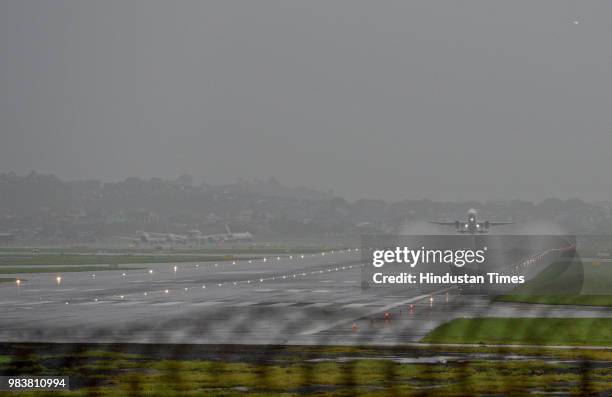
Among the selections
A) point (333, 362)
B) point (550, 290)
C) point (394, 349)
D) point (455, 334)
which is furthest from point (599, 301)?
point (333, 362)

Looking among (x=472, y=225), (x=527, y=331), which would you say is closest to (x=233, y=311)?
(x=527, y=331)

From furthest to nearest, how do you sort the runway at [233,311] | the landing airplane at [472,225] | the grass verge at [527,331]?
the landing airplane at [472,225]
the runway at [233,311]
the grass verge at [527,331]

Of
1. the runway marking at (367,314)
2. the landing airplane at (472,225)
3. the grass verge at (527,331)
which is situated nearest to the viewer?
the grass verge at (527,331)

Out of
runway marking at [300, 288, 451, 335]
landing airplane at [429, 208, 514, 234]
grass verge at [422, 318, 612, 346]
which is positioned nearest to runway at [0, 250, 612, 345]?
runway marking at [300, 288, 451, 335]

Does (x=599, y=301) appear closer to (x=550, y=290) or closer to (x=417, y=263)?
(x=550, y=290)

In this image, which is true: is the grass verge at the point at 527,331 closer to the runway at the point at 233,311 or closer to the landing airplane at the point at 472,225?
the runway at the point at 233,311

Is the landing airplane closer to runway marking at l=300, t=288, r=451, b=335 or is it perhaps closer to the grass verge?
runway marking at l=300, t=288, r=451, b=335

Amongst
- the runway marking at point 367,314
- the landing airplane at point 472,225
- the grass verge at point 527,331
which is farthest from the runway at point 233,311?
the landing airplane at point 472,225

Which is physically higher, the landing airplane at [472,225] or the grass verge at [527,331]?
the landing airplane at [472,225]

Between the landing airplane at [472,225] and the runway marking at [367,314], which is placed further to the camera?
the landing airplane at [472,225]
